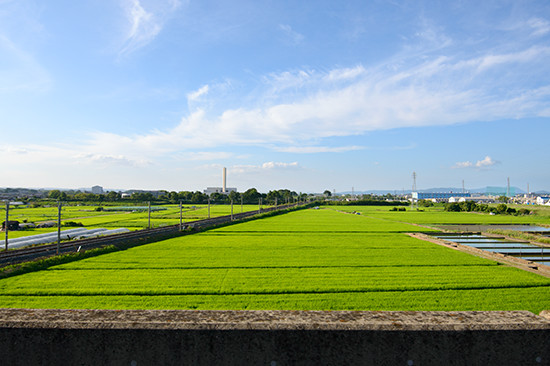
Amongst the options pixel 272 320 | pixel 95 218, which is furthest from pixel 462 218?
pixel 272 320

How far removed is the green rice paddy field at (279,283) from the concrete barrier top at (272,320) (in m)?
6.72

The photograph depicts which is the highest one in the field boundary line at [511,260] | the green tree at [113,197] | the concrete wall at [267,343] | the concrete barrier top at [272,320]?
the green tree at [113,197]

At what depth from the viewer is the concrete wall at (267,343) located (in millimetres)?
2779

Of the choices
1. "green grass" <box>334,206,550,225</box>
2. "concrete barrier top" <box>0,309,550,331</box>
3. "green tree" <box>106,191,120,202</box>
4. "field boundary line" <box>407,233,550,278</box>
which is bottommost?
"green grass" <box>334,206,550,225</box>

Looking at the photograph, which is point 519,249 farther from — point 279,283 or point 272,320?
point 272,320

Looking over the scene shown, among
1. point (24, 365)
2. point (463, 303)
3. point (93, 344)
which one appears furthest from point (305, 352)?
point (463, 303)

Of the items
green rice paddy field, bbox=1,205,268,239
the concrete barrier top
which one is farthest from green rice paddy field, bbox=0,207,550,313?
green rice paddy field, bbox=1,205,268,239

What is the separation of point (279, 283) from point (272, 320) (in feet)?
33.8

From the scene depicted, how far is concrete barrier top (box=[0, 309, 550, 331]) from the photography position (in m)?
2.79

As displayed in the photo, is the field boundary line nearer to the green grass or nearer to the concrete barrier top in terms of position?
the concrete barrier top

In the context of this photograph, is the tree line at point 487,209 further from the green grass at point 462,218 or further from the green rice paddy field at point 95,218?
the green rice paddy field at point 95,218

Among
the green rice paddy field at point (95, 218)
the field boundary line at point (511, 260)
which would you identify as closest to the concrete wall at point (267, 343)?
the field boundary line at point (511, 260)

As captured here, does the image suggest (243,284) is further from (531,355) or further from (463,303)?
(531,355)

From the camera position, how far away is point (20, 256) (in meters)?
18.4
